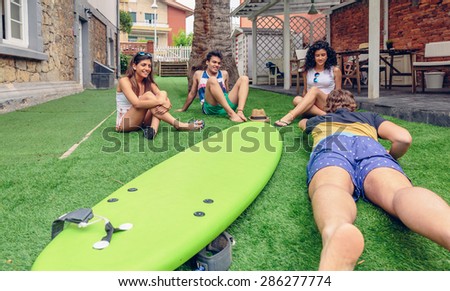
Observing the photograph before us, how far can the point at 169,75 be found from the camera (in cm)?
2323

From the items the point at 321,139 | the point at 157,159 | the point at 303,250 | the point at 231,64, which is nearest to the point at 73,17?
the point at 231,64

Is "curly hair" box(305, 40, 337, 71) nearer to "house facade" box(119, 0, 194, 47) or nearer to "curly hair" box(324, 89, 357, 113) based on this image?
"curly hair" box(324, 89, 357, 113)

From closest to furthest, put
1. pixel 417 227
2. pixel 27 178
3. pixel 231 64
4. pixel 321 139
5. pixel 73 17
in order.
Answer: pixel 417 227
pixel 321 139
pixel 27 178
pixel 231 64
pixel 73 17

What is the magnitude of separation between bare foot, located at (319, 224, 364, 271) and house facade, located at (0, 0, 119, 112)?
244 inches

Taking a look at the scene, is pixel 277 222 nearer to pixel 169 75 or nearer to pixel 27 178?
pixel 27 178

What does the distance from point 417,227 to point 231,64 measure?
23.5 feet

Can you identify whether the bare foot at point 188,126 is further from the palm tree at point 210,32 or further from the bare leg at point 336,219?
the palm tree at point 210,32

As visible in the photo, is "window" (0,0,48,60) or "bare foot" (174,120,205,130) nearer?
"bare foot" (174,120,205,130)

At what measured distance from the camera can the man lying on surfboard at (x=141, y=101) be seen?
3.98m

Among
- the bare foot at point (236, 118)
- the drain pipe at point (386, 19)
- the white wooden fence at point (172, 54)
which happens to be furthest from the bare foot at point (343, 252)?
the white wooden fence at point (172, 54)

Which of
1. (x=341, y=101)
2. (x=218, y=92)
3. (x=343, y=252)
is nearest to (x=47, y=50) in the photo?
(x=218, y=92)

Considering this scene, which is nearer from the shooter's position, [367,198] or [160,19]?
[367,198]

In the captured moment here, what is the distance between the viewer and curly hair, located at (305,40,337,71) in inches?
188

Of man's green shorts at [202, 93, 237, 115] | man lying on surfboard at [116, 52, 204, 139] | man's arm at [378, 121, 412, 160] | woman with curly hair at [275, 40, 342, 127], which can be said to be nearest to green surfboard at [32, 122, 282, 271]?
man's arm at [378, 121, 412, 160]
